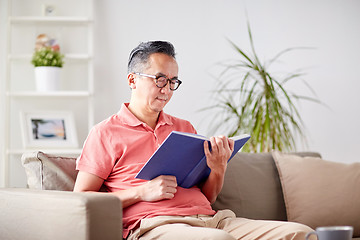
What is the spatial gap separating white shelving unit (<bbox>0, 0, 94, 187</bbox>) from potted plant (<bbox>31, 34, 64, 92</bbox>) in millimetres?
124

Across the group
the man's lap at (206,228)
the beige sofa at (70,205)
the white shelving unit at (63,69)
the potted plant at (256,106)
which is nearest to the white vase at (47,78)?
the white shelving unit at (63,69)

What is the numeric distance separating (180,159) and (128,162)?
24 centimetres

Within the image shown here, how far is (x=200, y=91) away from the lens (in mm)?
3652

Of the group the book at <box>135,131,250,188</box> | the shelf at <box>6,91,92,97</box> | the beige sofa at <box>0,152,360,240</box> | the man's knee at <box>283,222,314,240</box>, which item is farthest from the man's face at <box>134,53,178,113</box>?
the shelf at <box>6,91,92,97</box>

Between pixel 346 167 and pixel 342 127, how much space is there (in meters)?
1.27

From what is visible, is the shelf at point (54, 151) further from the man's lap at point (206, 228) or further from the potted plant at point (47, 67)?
the man's lap at point (206, 228)

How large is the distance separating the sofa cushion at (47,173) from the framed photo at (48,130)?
1.37 m

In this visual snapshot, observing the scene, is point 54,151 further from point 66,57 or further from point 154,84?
point 154,84

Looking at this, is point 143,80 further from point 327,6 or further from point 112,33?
point 327,6

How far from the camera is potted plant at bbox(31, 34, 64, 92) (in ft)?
11.0

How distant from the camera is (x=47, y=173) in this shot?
6.63 ft

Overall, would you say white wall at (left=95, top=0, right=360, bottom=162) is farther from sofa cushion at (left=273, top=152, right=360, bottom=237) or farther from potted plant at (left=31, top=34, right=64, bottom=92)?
sofa cushion at (left=273, top=152, right=360, bottom=237)

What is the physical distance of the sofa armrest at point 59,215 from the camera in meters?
1.52

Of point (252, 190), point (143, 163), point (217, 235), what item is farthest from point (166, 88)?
point (252, 190)
